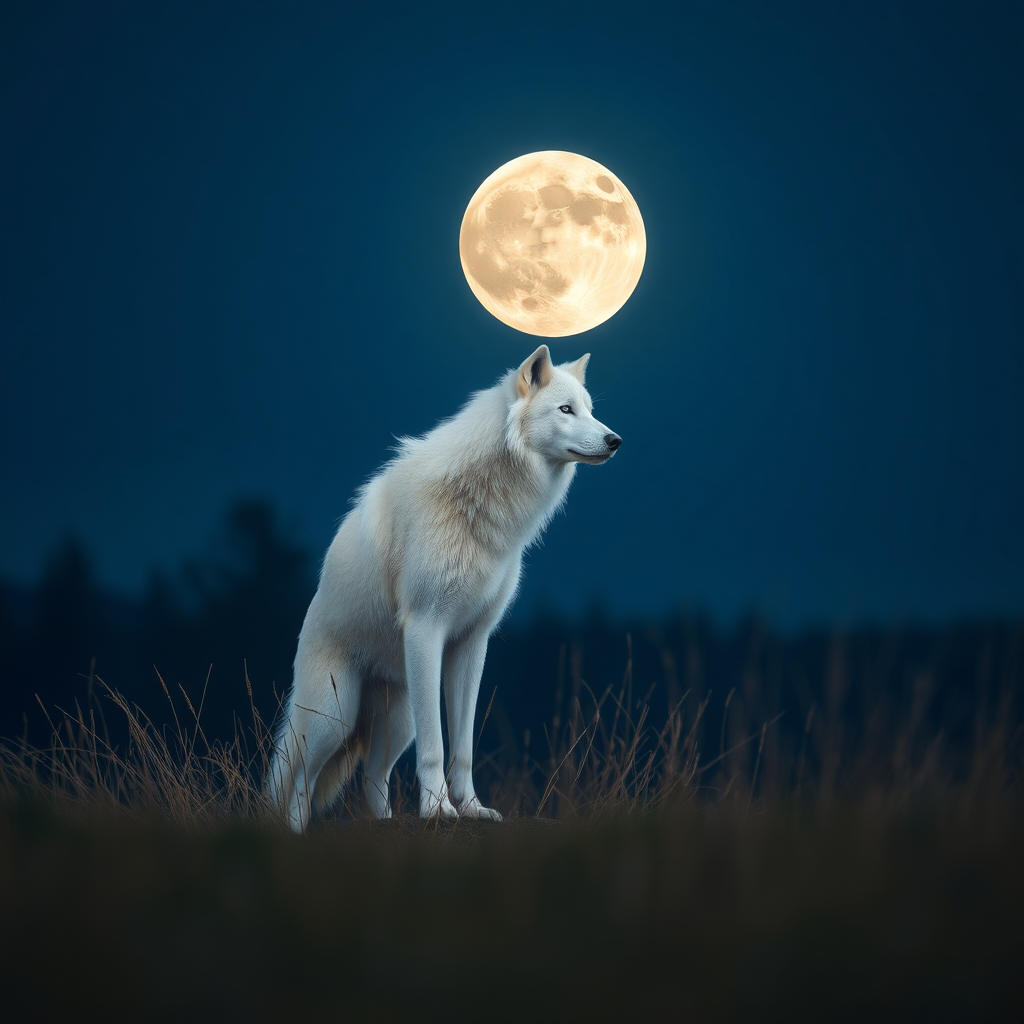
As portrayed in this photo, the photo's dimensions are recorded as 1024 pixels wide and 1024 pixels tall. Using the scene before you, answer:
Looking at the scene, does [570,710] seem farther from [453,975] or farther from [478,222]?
[478,222]

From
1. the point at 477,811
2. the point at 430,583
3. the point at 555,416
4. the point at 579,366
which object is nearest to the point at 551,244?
the point at 579,366

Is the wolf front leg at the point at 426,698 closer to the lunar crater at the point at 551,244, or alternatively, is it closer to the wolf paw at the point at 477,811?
the wolf paw at the point at 477,811

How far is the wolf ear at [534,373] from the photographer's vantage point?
5410mm

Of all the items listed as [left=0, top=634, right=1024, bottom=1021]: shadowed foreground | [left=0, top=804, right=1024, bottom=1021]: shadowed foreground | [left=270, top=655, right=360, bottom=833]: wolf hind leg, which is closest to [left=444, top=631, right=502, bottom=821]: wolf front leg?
[left=270, top=655, right=360, bottom=833]: wolf hind leg

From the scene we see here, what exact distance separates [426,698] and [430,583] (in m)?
0.65

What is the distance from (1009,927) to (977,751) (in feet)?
3.94

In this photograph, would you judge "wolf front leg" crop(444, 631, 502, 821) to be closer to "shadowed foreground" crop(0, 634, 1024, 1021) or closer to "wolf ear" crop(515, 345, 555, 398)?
"wolf ear" crop(515, 345, 555, 398)

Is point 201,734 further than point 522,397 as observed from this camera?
No

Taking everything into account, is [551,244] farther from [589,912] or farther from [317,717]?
[589,912]

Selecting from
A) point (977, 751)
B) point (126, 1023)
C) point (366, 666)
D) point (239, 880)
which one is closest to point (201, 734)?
point (366, 666)

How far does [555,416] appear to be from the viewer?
5.36 meters

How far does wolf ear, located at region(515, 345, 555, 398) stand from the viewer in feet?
17.7

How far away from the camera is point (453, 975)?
1946 millimetres

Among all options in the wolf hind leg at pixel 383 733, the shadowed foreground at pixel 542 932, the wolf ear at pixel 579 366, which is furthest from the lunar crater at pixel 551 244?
the shadowed foreground at pixel 542 932
